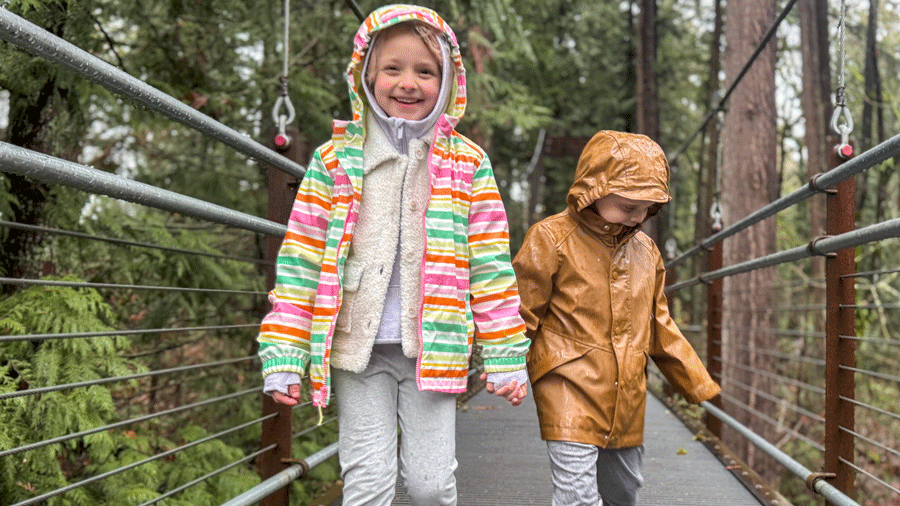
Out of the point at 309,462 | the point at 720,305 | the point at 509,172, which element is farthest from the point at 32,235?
the point at 509,172

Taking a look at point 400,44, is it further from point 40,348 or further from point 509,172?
point 509,172

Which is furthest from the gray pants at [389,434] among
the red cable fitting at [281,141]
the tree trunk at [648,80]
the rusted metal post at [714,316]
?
the tree trunk at [648,80]

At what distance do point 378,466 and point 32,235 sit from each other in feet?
6.96

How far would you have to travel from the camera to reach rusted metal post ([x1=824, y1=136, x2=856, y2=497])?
2383mm

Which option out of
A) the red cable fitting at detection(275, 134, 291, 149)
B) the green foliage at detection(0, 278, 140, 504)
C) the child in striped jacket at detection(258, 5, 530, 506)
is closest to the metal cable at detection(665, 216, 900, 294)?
the child in striped jacket at detection(258, 5, 530, 506)

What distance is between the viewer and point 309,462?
96.1 inches

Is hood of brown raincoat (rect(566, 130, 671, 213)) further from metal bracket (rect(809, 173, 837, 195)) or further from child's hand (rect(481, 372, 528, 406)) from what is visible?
metal bracket (rect(809, 173, 837, 195))

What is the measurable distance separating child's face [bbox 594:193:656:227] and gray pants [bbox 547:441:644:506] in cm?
66

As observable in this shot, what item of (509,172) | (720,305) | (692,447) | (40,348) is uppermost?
(509,172)

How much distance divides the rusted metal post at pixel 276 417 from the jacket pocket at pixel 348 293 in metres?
0.79

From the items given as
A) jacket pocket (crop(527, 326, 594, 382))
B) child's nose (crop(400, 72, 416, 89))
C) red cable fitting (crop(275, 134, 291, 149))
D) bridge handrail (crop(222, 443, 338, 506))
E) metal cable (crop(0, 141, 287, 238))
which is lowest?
bridge handrail (crop(222, 443, 338, 506))

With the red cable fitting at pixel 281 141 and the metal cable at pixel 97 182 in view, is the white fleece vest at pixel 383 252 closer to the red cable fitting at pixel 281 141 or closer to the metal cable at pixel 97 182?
the metal cable at pixel 97 182

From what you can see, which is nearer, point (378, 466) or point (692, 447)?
point (378, 466)

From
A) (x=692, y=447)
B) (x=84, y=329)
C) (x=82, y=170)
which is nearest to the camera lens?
(x=82, y=170)
